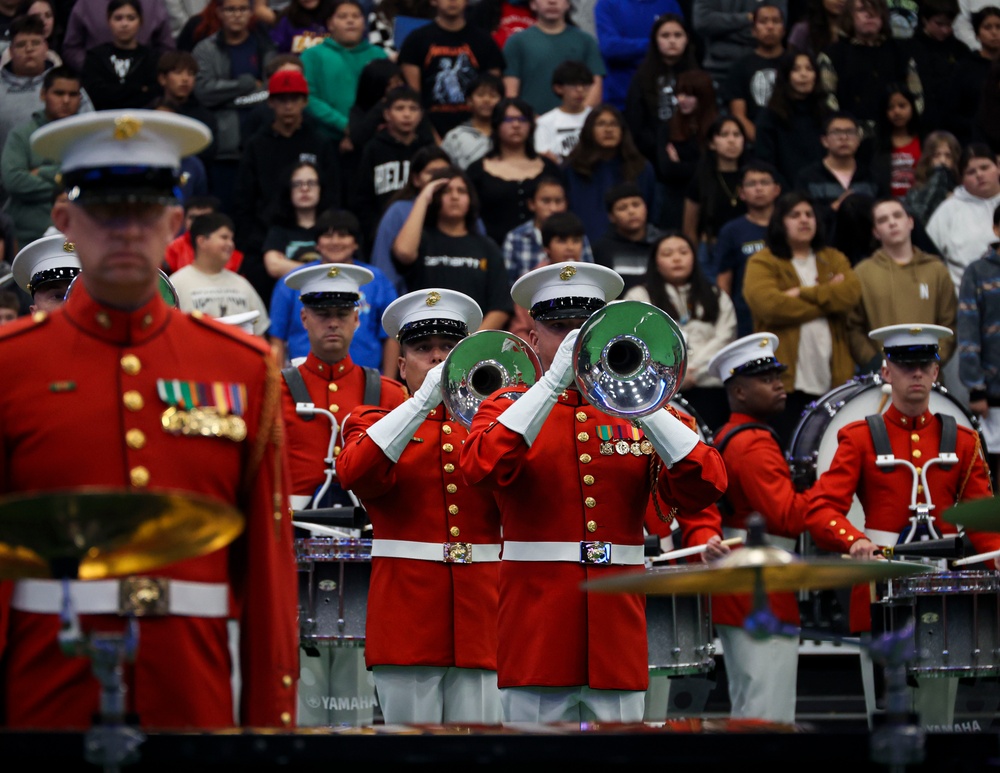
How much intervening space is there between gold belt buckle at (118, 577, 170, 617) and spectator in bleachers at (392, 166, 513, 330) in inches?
305

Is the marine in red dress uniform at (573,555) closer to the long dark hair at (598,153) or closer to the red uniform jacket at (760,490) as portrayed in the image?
the red uniform jacket at (760,490)

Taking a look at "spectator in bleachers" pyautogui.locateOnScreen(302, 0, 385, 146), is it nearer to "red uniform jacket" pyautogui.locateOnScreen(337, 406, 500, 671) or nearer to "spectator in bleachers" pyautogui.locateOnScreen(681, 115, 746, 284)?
"spectator in bleachers" pyautogui.locateOnScreen(681, 115, 746, 284)

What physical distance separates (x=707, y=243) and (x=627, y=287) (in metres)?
1.59

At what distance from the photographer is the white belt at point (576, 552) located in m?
6.78

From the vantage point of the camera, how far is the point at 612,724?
182 inches

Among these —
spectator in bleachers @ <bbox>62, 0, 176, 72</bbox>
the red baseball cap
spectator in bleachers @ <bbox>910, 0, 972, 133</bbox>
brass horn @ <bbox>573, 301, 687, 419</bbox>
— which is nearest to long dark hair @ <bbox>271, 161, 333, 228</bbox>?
the red baseball cap

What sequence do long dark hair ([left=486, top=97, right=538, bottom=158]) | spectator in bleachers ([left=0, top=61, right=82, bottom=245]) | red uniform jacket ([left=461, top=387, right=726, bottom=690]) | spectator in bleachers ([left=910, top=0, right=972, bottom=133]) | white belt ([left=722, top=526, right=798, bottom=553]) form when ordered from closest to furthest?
red uniform jacket ([left=461, top=387, right=726, bottom=690]) → white belt ([left=722, top=526, right=798, bottom=553]) → spectator in bleachers ([left=0, top=61, right=82, bottom=245]) → long dark hair ([left=486, top=97, right=538, bottom=158]) → spectator in bleachers ([left=910, top=0, right=972, bottom=133])

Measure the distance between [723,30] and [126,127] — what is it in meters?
12.3

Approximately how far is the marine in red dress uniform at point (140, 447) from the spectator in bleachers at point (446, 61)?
1003 centimetres

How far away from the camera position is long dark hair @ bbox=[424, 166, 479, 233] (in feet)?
40.0

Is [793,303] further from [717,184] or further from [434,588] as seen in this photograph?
[434,588]

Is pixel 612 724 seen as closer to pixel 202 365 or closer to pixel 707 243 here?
pixel 202 365

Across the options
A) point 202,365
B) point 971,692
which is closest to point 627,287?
point 971,692

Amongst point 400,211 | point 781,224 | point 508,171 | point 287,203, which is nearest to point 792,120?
point 781,224
